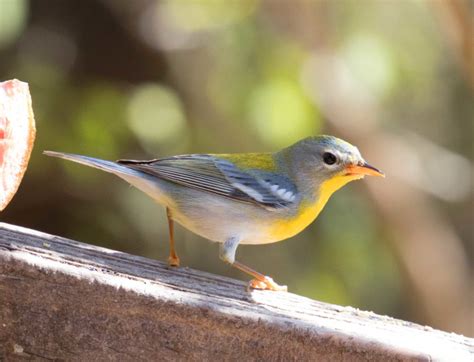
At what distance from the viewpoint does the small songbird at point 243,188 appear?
4.21m

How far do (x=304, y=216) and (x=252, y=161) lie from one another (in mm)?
447

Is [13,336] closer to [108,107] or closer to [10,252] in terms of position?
[10,252]

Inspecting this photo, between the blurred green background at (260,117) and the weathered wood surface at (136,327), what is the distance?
4406mm

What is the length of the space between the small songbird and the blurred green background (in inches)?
84.9

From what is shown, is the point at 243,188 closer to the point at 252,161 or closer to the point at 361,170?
the point at 252,161

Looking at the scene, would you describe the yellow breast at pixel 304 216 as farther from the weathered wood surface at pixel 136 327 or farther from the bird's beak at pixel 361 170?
the weathered wood surface at pixel 136 327

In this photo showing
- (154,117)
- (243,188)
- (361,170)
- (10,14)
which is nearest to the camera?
(243,188)

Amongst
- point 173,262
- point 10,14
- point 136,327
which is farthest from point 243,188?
point 10,14

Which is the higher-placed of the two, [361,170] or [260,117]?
[361,170]

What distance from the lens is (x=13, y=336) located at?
95.7 inches

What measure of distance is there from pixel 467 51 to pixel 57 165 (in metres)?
3.56

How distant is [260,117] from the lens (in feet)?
22.7

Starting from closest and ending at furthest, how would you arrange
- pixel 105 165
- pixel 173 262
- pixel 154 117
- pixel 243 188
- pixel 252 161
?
pixel 173 262 < pixel 105 165 < pixel 243 188 < pixel 252 161 < pixel 154 117

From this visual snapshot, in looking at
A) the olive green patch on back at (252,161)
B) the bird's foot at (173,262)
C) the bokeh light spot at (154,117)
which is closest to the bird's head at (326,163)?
the olive green patch on back at (252,161)
